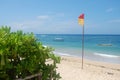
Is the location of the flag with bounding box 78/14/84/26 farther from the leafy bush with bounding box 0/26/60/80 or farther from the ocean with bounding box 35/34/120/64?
the leafy bush with bounding box 0/26/60/80

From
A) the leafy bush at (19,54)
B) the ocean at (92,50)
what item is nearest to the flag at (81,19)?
the ocean at (92,50)

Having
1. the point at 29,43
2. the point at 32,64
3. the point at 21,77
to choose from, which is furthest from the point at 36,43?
the point at 21,77

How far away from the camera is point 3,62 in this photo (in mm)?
2658

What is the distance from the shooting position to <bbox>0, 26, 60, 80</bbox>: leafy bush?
281 centimetres

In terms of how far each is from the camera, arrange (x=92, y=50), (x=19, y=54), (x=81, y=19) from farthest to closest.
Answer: (x=92, y=50) < (x=81, y=19) < (x=19, y=54)

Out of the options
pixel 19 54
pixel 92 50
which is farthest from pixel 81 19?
pixel 92 50

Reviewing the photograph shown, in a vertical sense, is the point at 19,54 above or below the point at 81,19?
below

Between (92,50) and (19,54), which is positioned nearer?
(19,54)

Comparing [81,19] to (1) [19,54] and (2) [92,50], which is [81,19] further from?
(2) [92,50]

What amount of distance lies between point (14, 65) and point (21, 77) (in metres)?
0.23

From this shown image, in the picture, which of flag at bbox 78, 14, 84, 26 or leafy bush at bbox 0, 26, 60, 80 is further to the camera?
flag at bbox 78, 14, 84, 26

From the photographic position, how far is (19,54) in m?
2.96

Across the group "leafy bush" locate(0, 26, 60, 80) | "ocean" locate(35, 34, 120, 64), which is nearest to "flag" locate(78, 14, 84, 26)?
"ocean" locate(35, 34, 120, 64)

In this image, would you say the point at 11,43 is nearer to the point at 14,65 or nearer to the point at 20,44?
the point at 20,44
